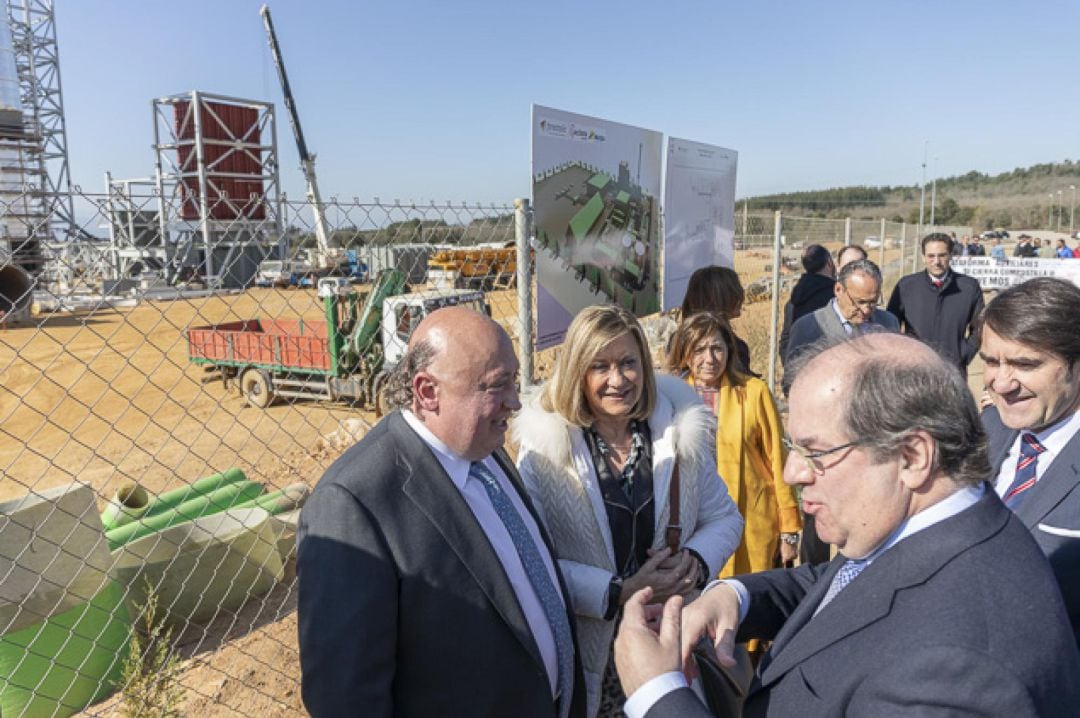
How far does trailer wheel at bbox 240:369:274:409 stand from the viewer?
1168 cm

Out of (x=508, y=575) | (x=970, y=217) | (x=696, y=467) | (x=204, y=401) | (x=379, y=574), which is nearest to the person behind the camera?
(x=379, y=574)

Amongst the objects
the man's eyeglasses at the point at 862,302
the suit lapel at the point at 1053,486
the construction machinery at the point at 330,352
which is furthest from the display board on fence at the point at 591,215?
the construction machinery at the point at 330,352

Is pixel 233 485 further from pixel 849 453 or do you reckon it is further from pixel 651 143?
pixel 849 453

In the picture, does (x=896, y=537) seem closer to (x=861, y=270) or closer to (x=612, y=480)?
(x=612, y=480)

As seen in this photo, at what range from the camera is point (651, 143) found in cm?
478

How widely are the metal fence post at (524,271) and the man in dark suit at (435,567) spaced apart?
1456mm

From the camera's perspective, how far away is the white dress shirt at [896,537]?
1173 mm

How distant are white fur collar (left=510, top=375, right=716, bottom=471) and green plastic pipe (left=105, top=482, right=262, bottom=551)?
3.08 metres

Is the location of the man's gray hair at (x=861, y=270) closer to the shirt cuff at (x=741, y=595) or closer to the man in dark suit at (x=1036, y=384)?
the man in dark suit at (x=1036, y=384)

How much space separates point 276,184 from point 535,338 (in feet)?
138

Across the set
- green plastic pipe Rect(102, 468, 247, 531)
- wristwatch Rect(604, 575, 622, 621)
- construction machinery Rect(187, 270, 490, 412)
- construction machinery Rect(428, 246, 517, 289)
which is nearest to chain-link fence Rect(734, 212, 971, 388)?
construction machinery Rect(428, 246, 517, 289)

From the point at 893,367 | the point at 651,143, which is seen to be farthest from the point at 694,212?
the point at 893,367

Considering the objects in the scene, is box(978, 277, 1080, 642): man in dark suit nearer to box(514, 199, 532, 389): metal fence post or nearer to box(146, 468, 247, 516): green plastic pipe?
box(514, 199, 532, 389): metal fence post

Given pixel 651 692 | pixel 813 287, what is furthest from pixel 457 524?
pixel 813 287
